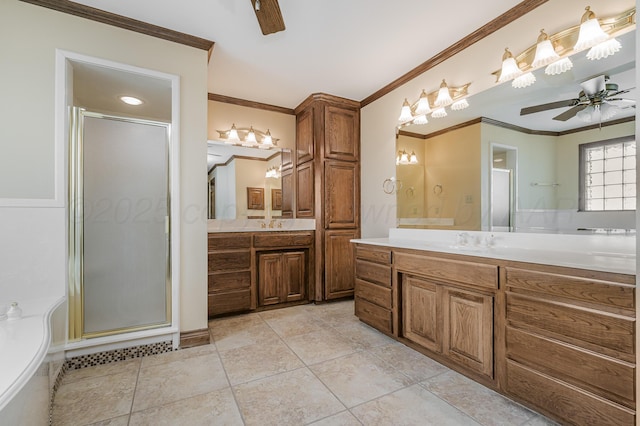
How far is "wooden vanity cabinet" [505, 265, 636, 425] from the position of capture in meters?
1.16

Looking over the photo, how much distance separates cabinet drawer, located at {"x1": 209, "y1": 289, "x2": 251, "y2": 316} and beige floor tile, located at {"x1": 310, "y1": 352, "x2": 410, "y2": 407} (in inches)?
53.7

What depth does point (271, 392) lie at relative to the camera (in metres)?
1.70

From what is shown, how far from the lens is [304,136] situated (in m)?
3.73

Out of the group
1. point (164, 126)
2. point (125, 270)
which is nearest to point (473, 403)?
point (125, 270)

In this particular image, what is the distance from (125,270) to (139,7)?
1.98 meters

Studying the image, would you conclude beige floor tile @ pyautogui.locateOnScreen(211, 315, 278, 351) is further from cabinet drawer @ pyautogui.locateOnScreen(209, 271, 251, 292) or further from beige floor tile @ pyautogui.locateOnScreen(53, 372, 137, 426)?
beige floor tile @ pyautogui.locateOnScreen(53, 372, 137, 426)

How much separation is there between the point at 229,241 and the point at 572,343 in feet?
9.12

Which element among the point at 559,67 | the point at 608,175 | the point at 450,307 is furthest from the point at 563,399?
the point at 559,67

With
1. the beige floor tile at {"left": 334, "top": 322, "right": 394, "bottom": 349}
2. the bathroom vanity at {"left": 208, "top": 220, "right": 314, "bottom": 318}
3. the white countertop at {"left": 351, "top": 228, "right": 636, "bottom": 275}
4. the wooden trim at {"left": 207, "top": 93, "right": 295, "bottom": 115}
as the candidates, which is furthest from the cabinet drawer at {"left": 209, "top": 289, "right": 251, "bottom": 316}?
the wooden trim at {"left": 207, "top": 93, "right": 295, "bottom": 115}

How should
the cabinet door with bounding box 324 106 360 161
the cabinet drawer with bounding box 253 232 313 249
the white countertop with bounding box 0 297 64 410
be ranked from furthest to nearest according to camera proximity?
the cabinet door with bounding box 324 106 360 161 → the cabinet drawer with bounding box 253 232 313 249 → the white countertop with bounding box 0 297 64 410

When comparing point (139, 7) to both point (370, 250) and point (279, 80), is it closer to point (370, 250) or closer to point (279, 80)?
point (279, 80)

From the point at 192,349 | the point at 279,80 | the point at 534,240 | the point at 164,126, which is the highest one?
the point at 279,80

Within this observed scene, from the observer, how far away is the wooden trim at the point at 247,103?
3469mm

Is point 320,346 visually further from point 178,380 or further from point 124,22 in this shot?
point 124,22
